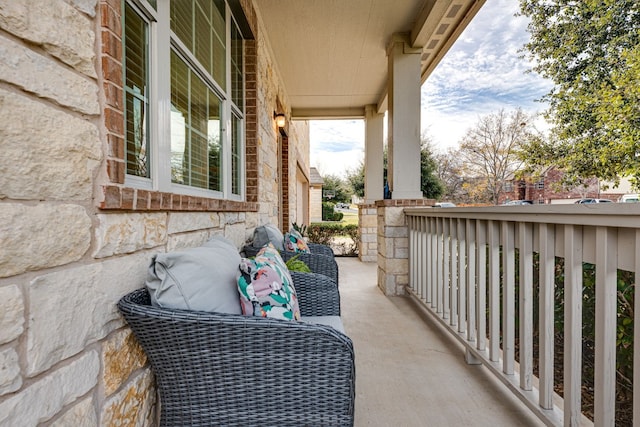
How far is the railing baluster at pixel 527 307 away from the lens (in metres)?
1.57

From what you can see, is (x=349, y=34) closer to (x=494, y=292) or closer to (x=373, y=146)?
(x=373, y=146)

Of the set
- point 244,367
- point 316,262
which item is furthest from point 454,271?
point 244,367

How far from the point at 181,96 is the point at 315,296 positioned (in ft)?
4.15

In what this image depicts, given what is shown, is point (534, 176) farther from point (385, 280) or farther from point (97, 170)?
point (97, 170)

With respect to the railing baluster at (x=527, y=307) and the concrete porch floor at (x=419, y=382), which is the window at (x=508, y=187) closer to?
the concrete porch floor at (x=419, y=382)

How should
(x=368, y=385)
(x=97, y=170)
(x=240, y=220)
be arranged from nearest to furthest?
(x=97, y=170)
(x=368, y=385)
(x=240, y=220)

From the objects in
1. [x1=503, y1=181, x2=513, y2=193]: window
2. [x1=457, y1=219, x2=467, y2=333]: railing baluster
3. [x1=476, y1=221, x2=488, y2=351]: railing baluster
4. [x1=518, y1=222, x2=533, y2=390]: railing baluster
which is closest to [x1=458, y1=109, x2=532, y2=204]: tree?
[x1=503, y1=181, x2=513, y2=193]: window

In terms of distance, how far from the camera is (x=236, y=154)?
288 centimetres

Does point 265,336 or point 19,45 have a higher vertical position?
point 19,45

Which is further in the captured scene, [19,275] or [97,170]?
[97,170]

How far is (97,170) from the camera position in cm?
95

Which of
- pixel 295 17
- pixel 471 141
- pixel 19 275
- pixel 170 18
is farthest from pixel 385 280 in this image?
pixel 471 141

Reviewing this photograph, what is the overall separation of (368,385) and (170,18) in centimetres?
220

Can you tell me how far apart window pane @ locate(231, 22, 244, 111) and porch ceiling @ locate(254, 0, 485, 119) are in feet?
1.75
